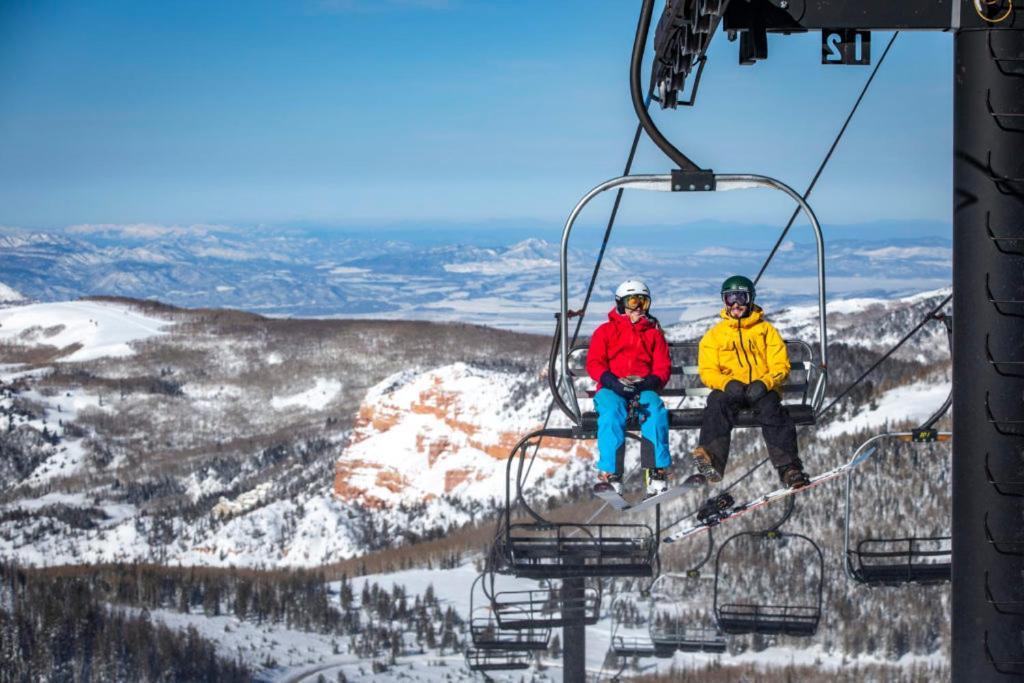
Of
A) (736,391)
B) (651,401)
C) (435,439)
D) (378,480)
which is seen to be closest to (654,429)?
(651,401)

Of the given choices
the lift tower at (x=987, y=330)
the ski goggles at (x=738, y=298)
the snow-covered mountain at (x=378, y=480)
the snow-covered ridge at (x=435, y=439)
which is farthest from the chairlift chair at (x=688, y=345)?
the snow-covered ridge at (x=435, y=439)

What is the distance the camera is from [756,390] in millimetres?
10273

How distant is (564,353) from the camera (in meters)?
9.42

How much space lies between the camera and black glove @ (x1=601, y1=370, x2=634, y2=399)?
10.8m

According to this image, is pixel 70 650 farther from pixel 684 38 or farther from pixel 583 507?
pixel 684 38

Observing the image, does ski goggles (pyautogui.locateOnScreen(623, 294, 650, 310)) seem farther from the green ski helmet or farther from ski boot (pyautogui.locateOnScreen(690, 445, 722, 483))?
ski boot (pyautogui.locateOnScreen(690, 445, 722, 483))

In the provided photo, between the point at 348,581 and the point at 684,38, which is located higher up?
the point at 684,38

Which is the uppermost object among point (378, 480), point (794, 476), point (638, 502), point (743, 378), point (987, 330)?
point (987, 330)

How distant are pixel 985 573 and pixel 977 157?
69.8 inches

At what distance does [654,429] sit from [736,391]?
2.71 ft

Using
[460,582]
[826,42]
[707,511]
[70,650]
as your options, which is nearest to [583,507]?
[460,582]

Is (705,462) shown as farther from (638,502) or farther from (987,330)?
(987,330)

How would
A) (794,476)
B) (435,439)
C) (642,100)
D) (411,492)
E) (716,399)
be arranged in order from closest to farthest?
(642,100), (794,476), (716,399), (411,492), (435,439)

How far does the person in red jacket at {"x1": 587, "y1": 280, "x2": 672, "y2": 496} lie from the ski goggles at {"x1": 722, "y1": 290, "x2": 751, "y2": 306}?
2.39 ft
